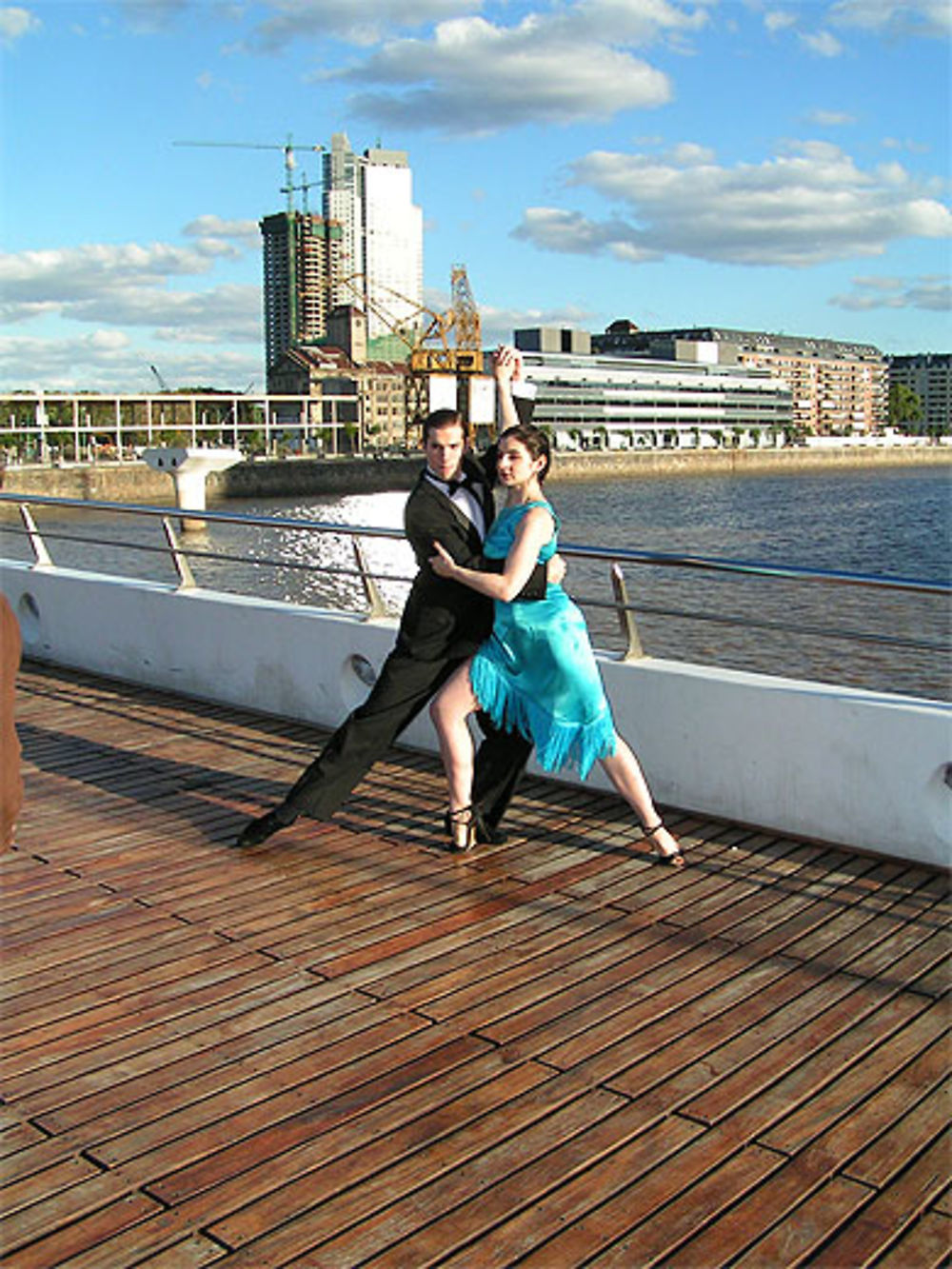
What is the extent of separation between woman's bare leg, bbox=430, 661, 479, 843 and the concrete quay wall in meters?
42.3

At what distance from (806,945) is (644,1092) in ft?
3.69

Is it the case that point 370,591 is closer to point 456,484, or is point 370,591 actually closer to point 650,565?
point 650,565

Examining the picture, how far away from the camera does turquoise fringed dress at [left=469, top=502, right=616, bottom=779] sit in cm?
492

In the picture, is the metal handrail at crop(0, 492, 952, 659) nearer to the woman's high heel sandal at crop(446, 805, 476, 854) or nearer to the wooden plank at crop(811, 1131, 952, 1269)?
the woman's high heel sandal at crop(446, 805, 476, 854)

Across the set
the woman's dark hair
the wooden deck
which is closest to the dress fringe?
the wooden deck

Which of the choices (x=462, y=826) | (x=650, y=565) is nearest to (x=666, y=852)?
(x=462, y=826)

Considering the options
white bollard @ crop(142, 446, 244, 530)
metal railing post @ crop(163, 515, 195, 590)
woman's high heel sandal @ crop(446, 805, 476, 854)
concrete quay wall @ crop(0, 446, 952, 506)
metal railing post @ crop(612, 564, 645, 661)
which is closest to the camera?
woman's high heel sandal @ crop(446, 805, 476, 854)

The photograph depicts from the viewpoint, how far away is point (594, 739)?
4.92 m

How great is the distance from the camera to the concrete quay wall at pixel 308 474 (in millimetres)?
83188

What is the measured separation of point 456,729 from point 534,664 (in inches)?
16.7

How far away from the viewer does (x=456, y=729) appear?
5.16 meters

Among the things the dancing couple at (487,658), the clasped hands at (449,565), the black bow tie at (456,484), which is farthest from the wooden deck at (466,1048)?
the black bow tie at (456,484)

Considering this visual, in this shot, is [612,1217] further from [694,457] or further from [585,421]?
[585,421]

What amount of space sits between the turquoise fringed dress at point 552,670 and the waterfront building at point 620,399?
16395 centimetres
